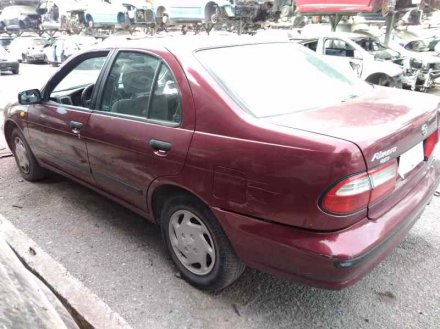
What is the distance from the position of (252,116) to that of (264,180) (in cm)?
37

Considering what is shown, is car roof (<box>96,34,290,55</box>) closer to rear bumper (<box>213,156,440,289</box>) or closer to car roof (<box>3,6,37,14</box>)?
rear bumper (<box>213,156,440,289</box>)

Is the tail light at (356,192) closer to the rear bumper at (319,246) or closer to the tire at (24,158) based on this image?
the rear bumper at (319,246)

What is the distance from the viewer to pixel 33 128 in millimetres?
3930

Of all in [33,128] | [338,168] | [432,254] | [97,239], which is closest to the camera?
[338,168]

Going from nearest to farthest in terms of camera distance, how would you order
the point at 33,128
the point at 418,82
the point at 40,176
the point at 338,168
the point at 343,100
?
the point at 338,168 < the point at 343,100 < the point at 33,128 < the point at 40,176 < the point at 418,82

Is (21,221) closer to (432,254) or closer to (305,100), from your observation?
(305,100)

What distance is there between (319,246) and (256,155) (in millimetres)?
525

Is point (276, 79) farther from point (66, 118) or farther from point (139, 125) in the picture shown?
point (66, 118)

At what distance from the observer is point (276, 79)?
2.50 meters

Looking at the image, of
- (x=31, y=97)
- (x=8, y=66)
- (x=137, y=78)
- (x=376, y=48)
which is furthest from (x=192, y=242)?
(x=8, y=66)

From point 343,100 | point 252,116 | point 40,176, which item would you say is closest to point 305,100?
point 343,100

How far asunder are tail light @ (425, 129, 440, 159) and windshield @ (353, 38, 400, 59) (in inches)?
330

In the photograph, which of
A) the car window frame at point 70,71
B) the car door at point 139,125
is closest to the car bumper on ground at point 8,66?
the car window frame at point 70,71

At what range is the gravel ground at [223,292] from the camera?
2326 mm
